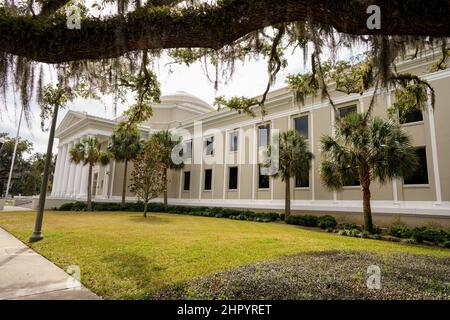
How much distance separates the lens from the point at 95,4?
205 inches

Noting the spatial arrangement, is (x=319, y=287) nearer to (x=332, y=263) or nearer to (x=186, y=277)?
(x=332, y=263)

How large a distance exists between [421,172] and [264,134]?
1152cm

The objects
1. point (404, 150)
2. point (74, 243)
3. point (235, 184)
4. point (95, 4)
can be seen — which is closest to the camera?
point (95, 4)

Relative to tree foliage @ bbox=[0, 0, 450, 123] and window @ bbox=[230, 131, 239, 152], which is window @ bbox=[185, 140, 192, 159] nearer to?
window @ bbox=[230, 131, 239, 152]

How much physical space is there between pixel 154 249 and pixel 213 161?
19853 mm

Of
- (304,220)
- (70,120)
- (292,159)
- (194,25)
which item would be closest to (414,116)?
(292,159)

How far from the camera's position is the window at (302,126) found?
20500 mm

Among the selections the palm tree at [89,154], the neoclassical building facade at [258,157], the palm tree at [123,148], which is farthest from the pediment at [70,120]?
the palm tree at [89,154]

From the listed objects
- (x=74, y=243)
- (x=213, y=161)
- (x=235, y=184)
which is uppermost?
(x=213, y=161)

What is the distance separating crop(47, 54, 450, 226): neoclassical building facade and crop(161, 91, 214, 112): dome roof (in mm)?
136

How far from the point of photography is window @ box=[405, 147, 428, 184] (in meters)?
14.6

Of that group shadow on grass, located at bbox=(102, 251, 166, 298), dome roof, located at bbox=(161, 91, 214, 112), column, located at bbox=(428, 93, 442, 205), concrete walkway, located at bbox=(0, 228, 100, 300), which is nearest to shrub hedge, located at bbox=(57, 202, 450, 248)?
column, located at bbox=(428, 93, 442, 205)
